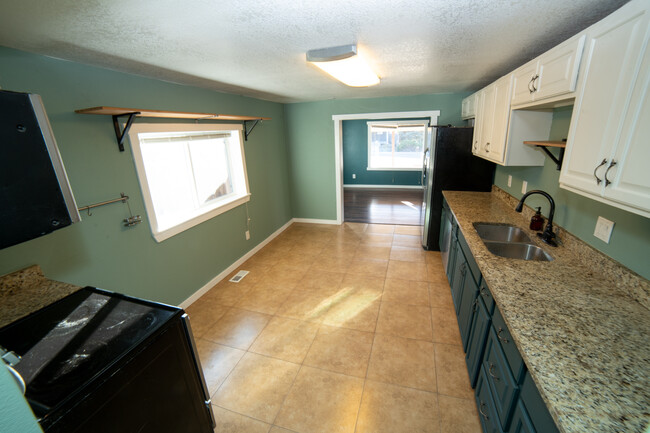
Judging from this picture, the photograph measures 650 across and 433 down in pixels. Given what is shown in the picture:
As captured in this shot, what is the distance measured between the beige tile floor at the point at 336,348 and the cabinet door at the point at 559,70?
1.98m

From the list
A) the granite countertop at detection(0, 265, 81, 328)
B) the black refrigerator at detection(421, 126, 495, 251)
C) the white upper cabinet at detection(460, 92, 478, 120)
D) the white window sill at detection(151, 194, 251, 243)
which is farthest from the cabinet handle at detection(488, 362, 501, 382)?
the white upper cabinet at detection(460, 92, 478, 120)

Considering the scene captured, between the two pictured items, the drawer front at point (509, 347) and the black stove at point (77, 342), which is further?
the drawer front at point (509, 347)

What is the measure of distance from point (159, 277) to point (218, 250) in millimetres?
860

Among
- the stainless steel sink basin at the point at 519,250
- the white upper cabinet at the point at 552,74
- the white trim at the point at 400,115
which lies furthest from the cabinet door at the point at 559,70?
the white trim at the point at 400,115

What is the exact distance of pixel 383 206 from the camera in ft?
21.2

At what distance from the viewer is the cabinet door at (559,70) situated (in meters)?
1.32

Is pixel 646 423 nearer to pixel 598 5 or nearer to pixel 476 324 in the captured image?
pixel 476 324

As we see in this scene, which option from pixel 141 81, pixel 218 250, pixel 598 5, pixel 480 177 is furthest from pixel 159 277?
pixel 480 177

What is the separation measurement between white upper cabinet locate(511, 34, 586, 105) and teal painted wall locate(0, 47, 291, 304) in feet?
9.88

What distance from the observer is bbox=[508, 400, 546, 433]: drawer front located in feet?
3.26

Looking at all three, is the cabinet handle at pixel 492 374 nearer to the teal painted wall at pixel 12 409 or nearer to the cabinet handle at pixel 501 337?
the cabinet handle at pixel 501 337

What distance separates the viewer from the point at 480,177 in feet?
11.6

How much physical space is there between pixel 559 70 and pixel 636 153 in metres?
0.77

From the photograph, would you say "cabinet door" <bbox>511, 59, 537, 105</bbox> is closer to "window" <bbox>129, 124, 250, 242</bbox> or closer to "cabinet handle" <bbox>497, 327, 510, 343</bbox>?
"cabinet handle" <bbox>497, 327, 510, 343</bbox>
